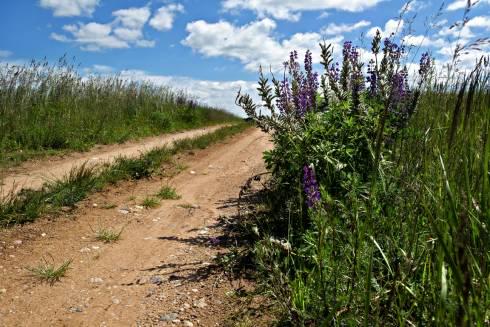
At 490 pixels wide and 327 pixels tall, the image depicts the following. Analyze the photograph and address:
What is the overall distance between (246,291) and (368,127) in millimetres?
1786

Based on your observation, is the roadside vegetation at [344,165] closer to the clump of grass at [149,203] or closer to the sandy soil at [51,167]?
the clump of grass at [149,203]

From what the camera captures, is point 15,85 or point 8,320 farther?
point 15,85

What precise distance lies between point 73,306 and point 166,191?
9.88 feet

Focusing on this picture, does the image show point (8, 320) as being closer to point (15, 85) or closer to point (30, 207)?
point (30, 207)

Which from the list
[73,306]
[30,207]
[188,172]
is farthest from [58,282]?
[188,172]

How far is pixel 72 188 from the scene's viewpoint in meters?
5.36

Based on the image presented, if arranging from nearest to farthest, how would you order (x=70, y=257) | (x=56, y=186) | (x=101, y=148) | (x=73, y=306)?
(x=73, y=306) → (x=70, y=257) → (x=56, y=186) → (x=101, y=148)

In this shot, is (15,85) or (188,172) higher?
(15,85)

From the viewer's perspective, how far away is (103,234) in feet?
14.4

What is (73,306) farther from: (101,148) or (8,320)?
(101,148)

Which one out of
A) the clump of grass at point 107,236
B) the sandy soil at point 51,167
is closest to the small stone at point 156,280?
the clump of grass at point 107,236

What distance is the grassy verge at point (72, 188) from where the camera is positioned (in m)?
4.51

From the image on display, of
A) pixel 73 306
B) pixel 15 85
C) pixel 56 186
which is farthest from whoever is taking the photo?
pixel 15 85

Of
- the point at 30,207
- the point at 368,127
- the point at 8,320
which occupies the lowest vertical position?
the point at 8,320
